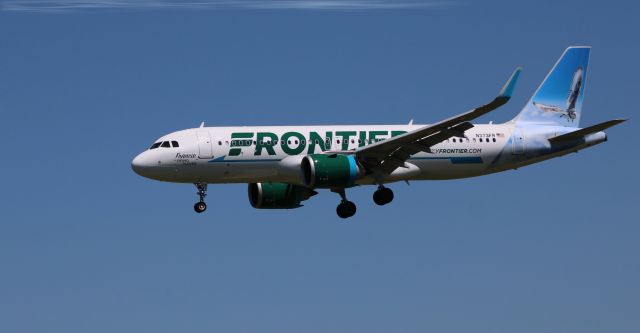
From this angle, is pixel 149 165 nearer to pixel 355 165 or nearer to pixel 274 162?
pixel 274 162

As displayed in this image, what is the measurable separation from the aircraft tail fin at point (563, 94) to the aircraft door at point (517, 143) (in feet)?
7.26

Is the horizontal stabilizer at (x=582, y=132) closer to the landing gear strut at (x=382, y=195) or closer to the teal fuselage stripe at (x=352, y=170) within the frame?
the landing gear strut at (x=382, y=195)

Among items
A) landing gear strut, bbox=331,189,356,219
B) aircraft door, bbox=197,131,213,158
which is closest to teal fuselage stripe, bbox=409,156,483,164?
landing gear strut, bbox=331,189,356,219

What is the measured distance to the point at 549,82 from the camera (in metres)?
70.0

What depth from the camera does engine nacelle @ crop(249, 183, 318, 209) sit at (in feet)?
216

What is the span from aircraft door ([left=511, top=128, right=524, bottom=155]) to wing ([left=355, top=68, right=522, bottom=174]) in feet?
18.2

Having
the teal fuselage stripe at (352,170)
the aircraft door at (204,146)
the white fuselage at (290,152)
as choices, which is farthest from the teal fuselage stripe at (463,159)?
the aircraft door at (204,146)

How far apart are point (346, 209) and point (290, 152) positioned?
16.1ft

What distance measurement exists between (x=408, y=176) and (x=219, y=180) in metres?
9.05

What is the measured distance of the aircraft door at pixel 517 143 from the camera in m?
65.5

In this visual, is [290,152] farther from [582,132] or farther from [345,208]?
[582,132]

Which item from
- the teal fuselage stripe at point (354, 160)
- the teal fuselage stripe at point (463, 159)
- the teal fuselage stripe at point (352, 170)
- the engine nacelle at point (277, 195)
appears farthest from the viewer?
the engine nacelle at point (277, 195)

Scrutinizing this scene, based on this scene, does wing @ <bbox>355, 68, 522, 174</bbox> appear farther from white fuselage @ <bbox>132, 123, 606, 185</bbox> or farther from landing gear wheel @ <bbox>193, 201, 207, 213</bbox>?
landing gear wheel @ <bbox>193, 201, 207, 213</bbox>

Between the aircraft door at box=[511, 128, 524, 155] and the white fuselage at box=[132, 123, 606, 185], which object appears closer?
the white fuselage at box=[132, 123, 606, 185]
